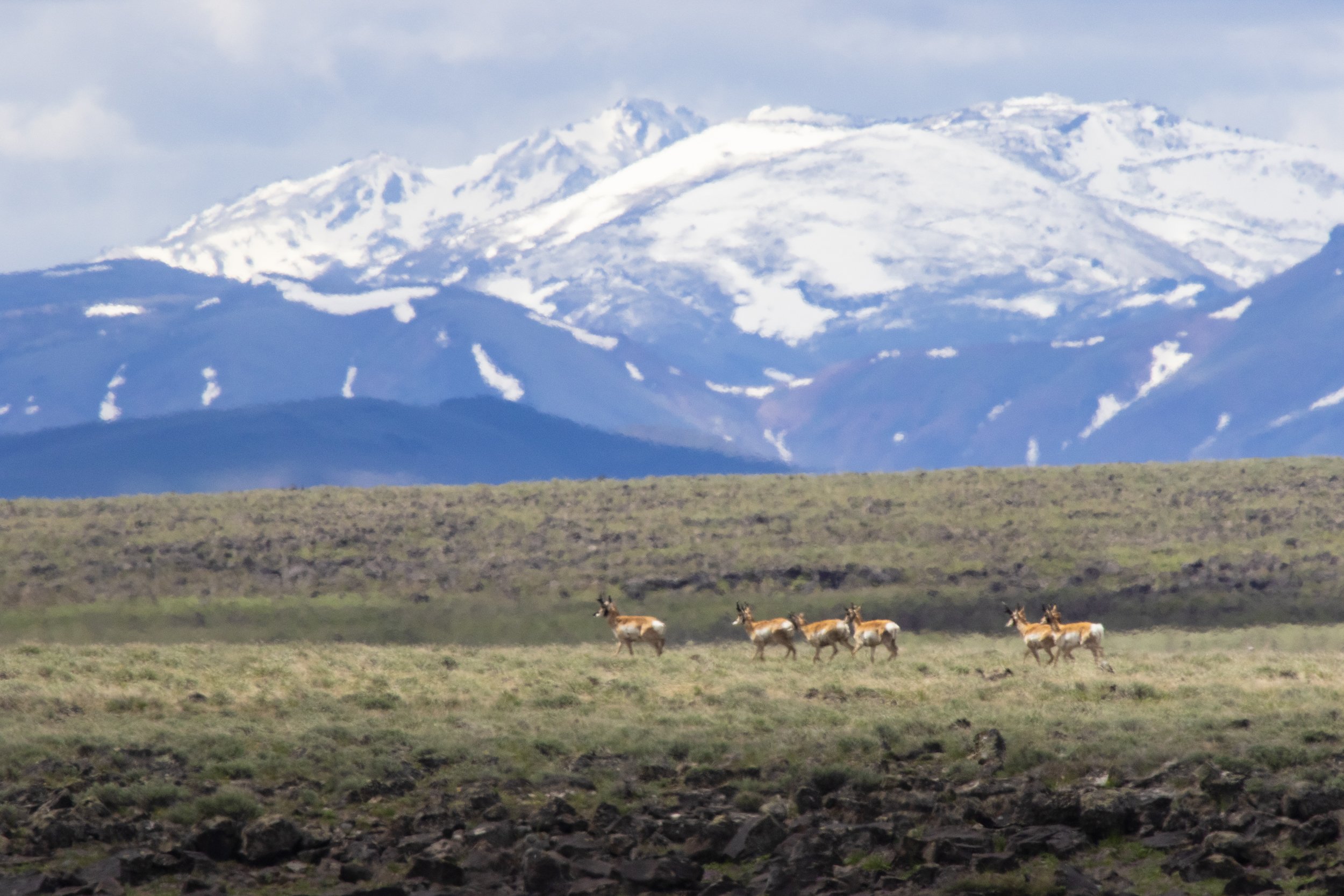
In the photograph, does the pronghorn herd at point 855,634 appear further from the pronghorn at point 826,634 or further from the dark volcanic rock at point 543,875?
the dark volcanic rock at point 543,875

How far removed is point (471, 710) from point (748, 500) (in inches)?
1923

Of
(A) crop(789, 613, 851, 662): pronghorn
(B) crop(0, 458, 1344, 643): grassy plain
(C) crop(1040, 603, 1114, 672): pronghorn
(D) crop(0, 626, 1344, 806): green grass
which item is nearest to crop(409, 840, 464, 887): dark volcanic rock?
(D) crop(0, 626, 1344, 806): green grass

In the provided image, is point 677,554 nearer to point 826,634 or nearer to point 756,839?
point 826,634

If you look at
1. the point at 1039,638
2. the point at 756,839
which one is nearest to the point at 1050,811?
the point at 756,839

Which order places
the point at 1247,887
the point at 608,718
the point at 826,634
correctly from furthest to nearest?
the point at 826,634 → the point at 608,718 → the point at 1247,887

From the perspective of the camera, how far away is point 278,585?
58375mm

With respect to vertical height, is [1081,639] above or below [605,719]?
above

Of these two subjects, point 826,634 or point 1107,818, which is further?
point 826,634

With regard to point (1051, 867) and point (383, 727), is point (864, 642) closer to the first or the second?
point (383, 727)

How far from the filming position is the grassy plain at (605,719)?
76.0 ft

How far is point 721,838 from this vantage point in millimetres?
20219

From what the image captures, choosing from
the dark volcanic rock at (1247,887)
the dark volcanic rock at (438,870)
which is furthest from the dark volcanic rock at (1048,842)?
the dark volcanic rock at (438,870)

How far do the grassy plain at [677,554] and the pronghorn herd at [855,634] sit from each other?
11.1 m

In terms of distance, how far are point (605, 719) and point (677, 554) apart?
3645 cm
